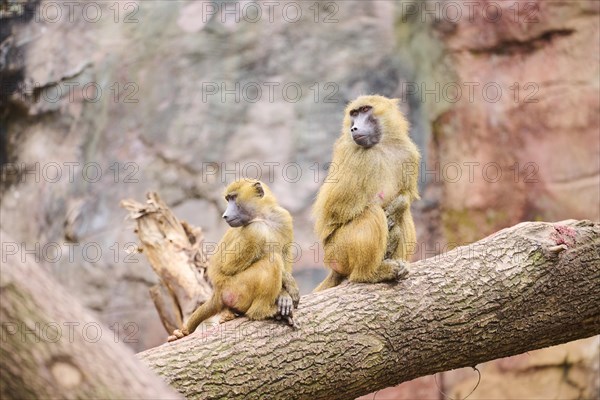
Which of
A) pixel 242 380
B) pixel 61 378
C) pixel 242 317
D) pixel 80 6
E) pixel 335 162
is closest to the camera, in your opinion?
pixel 61 378

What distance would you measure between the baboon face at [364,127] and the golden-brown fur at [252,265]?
892 millimetres

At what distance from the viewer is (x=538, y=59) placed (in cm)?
1066

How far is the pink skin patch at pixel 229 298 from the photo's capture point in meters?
5.84

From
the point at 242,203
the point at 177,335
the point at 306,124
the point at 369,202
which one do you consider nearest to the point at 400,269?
the point at 369,202

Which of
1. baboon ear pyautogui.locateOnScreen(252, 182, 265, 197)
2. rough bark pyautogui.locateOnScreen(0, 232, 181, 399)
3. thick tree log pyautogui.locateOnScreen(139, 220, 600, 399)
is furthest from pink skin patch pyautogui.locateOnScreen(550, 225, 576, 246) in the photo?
rough bark pyautogui.locateOnScreen(0, 232, 181, 399)

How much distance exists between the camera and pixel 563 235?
6.46 meters

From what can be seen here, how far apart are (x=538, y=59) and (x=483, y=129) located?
1.16 metres

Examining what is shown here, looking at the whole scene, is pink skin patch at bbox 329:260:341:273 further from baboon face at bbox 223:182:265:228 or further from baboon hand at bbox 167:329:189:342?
baboon hand at bbox 167:329:189:342

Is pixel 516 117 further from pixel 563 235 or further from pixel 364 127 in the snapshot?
pixel 364 127

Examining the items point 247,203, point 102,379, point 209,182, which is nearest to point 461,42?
point 209,182

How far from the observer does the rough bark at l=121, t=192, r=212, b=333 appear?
7.62m

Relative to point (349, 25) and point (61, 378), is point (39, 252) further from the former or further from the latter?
point (61, 378)

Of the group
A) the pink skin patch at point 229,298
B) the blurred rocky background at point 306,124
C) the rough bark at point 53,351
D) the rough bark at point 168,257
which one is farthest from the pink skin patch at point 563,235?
the rough bark at point 53,351

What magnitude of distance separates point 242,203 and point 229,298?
0.72 meters
